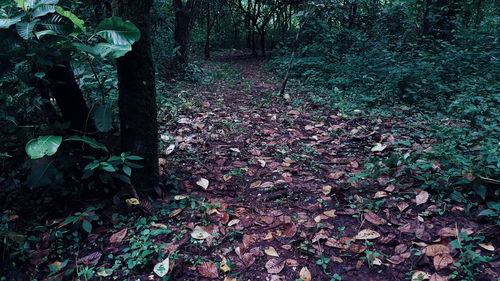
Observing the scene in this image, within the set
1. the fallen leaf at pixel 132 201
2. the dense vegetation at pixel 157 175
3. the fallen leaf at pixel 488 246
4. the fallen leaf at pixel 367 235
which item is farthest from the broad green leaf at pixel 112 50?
the fallen leaf at pixel 488 246

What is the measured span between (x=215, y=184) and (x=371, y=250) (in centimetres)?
143

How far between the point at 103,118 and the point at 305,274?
1728 millimetres

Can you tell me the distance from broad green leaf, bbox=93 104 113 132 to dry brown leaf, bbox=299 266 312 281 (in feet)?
5.31

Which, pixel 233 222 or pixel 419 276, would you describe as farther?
pixel 233 222

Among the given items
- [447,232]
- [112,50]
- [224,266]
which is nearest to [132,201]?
[224,266]

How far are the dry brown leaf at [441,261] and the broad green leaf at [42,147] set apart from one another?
224 centimetres

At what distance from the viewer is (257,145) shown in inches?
149

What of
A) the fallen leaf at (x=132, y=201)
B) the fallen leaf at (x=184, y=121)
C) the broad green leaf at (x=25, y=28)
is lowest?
the fallen leaf at (x=132, y=201)

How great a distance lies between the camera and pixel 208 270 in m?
1.78

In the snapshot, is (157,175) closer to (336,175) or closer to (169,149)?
(169,149)

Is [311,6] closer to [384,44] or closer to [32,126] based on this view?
[384,44]

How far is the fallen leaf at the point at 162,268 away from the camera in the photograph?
1.71 meters

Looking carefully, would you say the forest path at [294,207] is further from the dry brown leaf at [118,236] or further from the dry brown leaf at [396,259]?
the dry brown leaf at [118,236]

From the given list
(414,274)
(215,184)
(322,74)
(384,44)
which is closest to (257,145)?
(215,184)
